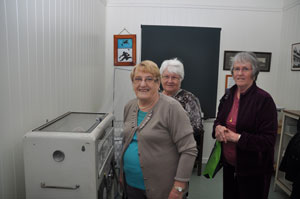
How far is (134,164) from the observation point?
4.08ft

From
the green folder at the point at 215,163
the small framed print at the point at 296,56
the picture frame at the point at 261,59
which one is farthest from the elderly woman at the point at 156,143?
the small framed print at the point at 296,56

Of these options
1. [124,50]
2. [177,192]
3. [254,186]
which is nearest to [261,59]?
[124,50]

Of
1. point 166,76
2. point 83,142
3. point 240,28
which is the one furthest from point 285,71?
point 83,142

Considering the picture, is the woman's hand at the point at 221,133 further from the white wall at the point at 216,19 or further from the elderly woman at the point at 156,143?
the white wall at the point at 216,19

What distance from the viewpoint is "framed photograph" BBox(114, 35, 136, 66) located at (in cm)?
319

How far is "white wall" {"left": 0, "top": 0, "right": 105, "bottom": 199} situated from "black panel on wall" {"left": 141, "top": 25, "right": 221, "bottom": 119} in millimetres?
1237

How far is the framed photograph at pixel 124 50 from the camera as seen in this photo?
319cm

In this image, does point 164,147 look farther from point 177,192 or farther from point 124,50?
point 124,50

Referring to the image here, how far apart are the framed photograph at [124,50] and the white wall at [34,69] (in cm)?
101

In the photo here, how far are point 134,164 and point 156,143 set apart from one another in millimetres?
207

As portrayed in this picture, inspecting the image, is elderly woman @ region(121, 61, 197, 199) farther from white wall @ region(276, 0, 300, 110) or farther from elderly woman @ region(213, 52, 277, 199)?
white wall @ region(276, 0, 300, 110)

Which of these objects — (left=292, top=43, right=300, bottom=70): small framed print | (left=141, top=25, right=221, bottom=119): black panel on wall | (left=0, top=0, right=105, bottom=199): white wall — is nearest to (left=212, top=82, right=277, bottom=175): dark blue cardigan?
(left=0, top=0, right=105, bottom=199): white wall

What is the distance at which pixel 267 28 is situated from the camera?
324 centimetres

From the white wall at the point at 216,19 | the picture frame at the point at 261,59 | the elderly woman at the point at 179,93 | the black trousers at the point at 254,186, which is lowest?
the black trousers at the point at 254,186
